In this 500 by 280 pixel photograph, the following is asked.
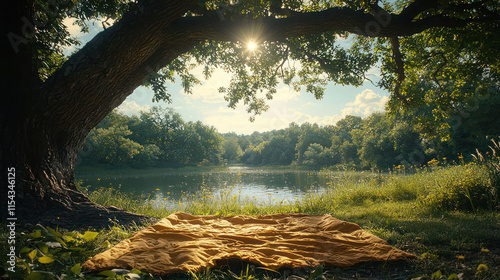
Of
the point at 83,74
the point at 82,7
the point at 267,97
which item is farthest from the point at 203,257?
the point at 267,97

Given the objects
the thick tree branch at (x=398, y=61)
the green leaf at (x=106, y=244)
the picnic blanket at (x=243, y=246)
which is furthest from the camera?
the thick tree branch at (x=398, y=61)

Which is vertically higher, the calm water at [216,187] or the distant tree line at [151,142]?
the distant tree line at [151,142]

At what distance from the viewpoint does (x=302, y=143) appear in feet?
171

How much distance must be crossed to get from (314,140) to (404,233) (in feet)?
167

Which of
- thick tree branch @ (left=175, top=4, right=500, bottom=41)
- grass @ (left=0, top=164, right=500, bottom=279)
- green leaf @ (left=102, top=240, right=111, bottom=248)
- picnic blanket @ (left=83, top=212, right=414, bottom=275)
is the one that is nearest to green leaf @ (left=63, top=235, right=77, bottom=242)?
grass @ (left=0, top=164, right=500, bottom=279)

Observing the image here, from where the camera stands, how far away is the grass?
2.08 metres

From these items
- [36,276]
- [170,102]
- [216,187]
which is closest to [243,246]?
[36,276]

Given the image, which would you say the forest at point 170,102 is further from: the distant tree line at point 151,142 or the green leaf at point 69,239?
the distant tree line at point 151,142

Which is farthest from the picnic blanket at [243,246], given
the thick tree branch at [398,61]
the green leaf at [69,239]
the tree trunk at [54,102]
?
the thick tree branch at [398,61]

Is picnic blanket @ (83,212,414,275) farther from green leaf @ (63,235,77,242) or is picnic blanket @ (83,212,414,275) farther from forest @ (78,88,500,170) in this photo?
forest @ (78,88,500,170)

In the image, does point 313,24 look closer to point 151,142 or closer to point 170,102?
point 170,102

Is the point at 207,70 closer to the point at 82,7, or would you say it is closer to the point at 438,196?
the point at 82,7

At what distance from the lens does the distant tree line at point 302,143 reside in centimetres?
1791

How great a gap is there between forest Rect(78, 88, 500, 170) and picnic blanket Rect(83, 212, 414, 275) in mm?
5559
